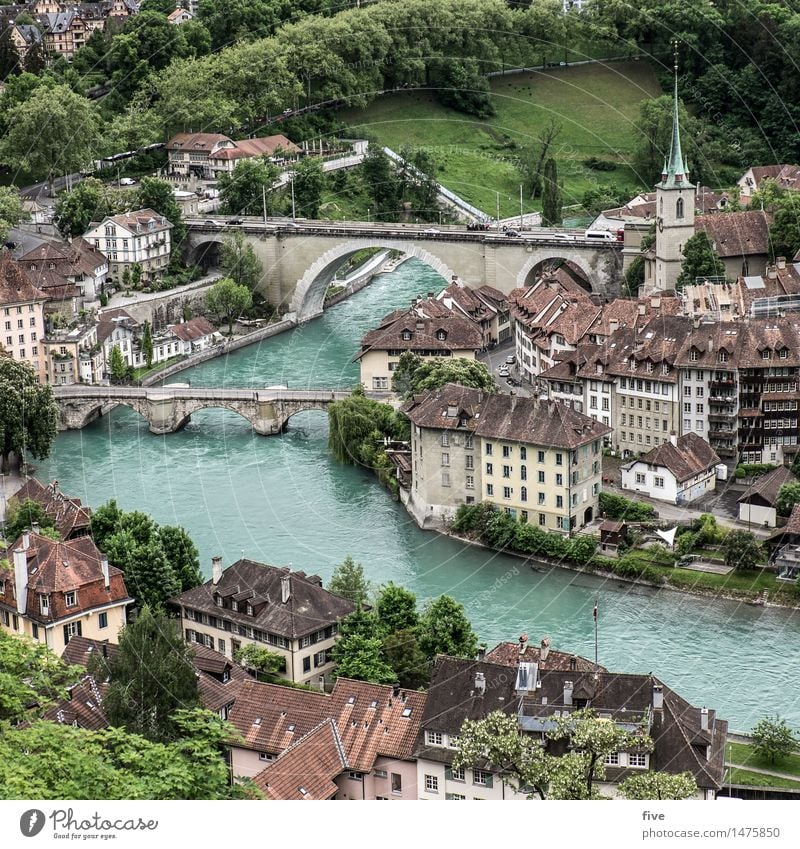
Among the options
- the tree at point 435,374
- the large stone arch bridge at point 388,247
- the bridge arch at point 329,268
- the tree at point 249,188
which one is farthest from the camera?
the tree at point 249,188

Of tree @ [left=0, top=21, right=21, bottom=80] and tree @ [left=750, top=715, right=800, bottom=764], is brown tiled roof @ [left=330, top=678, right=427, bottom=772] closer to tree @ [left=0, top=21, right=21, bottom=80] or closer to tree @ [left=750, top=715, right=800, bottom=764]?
tree @ [left=750, top=715, right=800, bottom=764]

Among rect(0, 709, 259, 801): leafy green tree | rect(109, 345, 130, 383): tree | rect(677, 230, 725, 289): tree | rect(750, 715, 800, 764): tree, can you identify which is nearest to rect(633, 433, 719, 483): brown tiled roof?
rect(677, 230, 725, 289): tree

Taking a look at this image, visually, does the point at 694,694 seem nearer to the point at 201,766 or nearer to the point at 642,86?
the point at 201,766

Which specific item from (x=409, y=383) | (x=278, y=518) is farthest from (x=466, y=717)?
(x=409, y=383)

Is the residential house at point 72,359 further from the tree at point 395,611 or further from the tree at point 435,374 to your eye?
the tree at point 395,611

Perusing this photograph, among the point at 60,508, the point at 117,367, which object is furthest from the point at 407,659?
the point at 117,367

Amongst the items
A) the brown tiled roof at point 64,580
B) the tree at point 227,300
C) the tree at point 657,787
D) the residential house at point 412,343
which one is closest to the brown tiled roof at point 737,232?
the residential house at point 412,343
